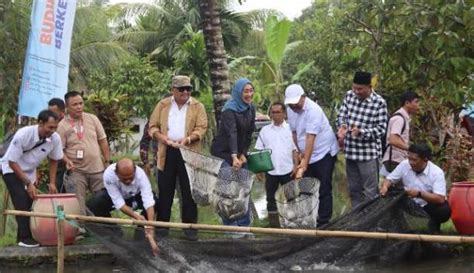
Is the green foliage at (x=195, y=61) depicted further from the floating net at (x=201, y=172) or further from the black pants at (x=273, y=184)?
the floating net at (x=201, y=172)

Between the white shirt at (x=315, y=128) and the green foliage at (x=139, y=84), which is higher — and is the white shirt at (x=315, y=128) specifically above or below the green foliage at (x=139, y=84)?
below

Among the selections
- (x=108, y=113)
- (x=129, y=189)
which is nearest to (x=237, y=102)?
(x=129, y=189)

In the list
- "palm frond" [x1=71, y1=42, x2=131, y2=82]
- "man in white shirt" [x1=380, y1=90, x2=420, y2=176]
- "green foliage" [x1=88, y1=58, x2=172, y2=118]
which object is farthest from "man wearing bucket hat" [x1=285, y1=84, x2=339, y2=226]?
"palm frond" [x1=71, y1=42, x2=131, y2=82]

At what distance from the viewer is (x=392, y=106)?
11.8m

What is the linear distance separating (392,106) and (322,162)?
132 inches

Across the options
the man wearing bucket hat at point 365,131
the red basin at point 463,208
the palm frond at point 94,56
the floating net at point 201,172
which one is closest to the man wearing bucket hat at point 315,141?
the man wearing bucket hat at point 365,131

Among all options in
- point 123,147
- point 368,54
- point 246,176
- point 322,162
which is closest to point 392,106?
point 368,54

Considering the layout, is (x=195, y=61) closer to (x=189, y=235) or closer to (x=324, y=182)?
(x=324, y=182)

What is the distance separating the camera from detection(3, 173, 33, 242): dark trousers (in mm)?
8258

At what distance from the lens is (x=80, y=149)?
8.77 meters

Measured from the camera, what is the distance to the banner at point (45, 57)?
9102 mm

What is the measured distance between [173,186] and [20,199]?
1567mm

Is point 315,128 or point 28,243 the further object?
point 315,128

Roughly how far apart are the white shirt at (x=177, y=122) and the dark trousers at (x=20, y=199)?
1.59m
